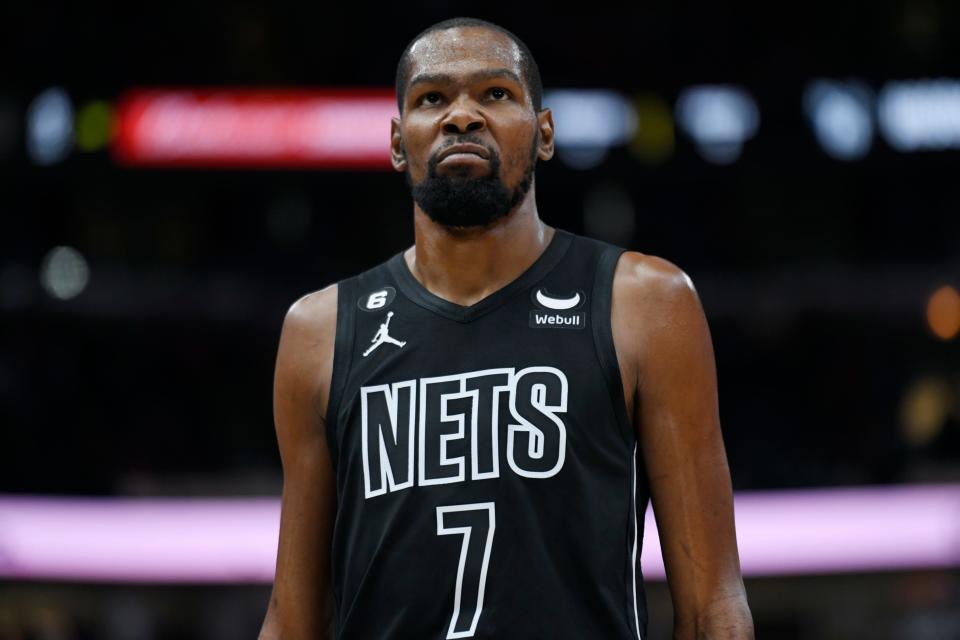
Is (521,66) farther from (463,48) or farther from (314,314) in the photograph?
(314,314)

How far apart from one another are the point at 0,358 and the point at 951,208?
37.5ft

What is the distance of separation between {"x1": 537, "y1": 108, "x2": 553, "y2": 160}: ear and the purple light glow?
855 cm

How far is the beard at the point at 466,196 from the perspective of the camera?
89.8 inches

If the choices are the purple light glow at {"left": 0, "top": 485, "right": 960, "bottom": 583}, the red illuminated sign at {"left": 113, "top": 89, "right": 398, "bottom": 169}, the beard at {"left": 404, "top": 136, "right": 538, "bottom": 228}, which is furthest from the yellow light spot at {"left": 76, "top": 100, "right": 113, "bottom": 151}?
the beard at {"left": 404, "top": 136, "right": 538, "bottom": 228}

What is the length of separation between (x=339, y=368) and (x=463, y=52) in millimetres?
626

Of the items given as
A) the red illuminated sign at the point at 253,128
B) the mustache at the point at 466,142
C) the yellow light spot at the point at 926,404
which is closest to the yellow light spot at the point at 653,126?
the red illuminated sign at the point at 253,128

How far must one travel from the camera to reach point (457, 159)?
2268mm

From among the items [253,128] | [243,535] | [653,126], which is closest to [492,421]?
[243,535]

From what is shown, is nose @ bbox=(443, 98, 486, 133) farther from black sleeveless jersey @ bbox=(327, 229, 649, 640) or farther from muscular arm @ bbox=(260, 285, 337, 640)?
muscular arm @ bbox=(260, 285, 337, 640)

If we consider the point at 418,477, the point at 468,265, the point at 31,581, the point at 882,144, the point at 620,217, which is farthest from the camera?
the point at 620,217

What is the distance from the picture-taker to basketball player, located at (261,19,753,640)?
215 cm

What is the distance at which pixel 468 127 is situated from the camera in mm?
2283

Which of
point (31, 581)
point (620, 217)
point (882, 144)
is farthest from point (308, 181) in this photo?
point (882, 144)

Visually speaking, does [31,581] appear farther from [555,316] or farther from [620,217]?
[555,316]
